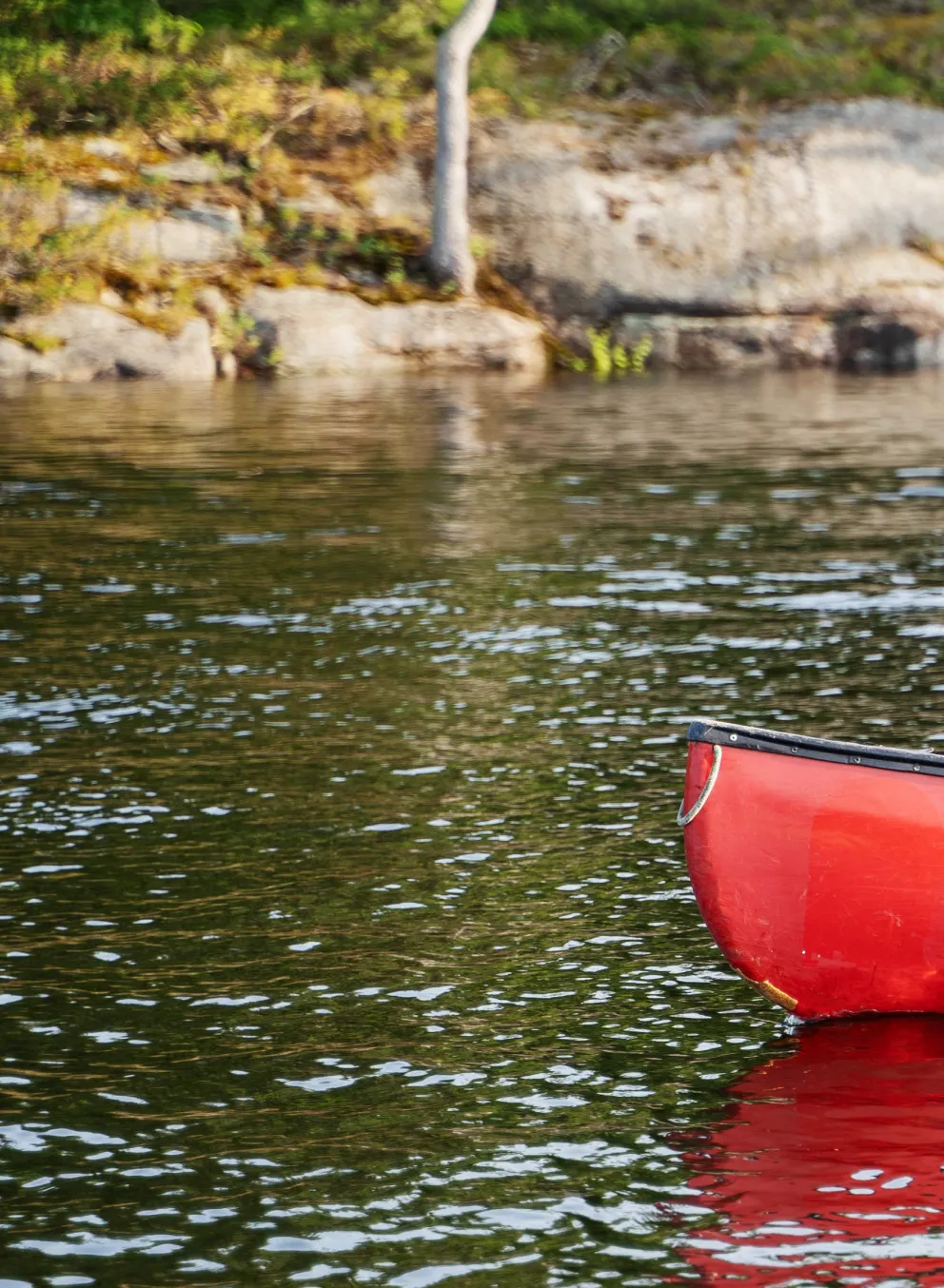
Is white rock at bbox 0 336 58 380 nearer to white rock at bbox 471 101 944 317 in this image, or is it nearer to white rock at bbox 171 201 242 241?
white rock at bbox 171 201 242 241

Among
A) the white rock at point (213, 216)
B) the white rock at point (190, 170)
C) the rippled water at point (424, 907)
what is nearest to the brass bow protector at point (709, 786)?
the rippled water at point (424, 907)

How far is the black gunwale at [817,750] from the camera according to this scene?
19.2ft

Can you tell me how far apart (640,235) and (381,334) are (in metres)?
4.85

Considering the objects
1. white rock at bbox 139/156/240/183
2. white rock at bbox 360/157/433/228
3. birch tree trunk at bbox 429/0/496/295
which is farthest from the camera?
white rock at bbox 360/157/433/228

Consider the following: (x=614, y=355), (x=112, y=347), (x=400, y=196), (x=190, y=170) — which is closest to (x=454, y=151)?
(x=400, y=196)

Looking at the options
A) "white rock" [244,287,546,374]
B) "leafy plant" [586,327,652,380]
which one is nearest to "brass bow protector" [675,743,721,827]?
"white rock" [244,287,546,374]

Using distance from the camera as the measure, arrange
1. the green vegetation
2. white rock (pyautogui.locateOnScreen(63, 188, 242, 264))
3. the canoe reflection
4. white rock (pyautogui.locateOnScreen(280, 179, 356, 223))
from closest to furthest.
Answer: the canoe reflection
white rock (pyautogui.locateOnScreen(63, 188, 242, 264))
white rock (pyautogui.locateOnScreen(280, 179, 356, 223))
the green vegetation

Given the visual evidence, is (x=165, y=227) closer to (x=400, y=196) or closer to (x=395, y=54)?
(x=400, y=196)

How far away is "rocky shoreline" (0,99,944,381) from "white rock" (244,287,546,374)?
0.03 m

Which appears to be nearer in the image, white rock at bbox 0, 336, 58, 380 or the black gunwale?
the black gunwale

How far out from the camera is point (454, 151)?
30.5 meters

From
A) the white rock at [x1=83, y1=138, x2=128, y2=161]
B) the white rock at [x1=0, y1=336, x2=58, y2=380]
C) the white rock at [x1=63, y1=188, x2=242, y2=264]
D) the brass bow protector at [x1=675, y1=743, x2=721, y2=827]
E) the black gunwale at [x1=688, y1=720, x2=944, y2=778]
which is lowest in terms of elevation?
the brass bow protector at [x1=675, y1=743, x2=721, y2=827]

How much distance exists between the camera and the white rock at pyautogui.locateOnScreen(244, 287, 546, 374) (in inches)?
1152

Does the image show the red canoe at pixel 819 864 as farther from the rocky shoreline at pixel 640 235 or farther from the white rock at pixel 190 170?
the white rock at pixel 190 170
